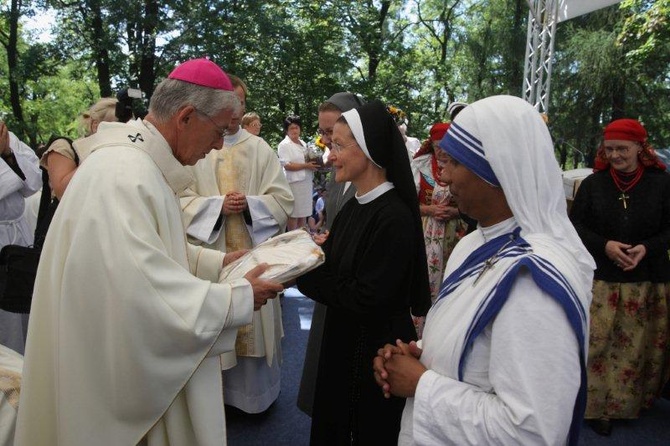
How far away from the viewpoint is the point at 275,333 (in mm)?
4168

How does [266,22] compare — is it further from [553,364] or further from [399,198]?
[553,364]

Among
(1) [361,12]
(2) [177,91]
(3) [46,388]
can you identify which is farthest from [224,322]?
(1) [361,12]

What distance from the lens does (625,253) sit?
3783mm

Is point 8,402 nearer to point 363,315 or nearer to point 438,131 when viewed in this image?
point 363,315

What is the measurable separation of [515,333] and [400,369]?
441 millimetres

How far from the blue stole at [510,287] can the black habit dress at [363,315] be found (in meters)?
0.82

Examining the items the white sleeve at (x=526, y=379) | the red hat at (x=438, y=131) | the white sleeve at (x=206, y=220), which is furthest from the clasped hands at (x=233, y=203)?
the white sleeve at (x=526, y=379)

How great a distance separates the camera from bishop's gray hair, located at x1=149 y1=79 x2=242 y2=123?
6.75 feet

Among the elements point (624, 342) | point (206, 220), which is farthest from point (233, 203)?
point (624, 342)

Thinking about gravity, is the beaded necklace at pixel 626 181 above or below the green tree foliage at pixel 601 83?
below

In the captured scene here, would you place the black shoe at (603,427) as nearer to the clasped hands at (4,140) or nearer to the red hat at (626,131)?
the red hat at (626,131)

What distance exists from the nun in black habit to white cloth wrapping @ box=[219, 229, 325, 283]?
264 mm

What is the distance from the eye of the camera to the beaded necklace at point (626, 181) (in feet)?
12.6

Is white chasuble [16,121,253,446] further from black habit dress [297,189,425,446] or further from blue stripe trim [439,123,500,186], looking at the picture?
blue stripe trim [439,123,500,186]
